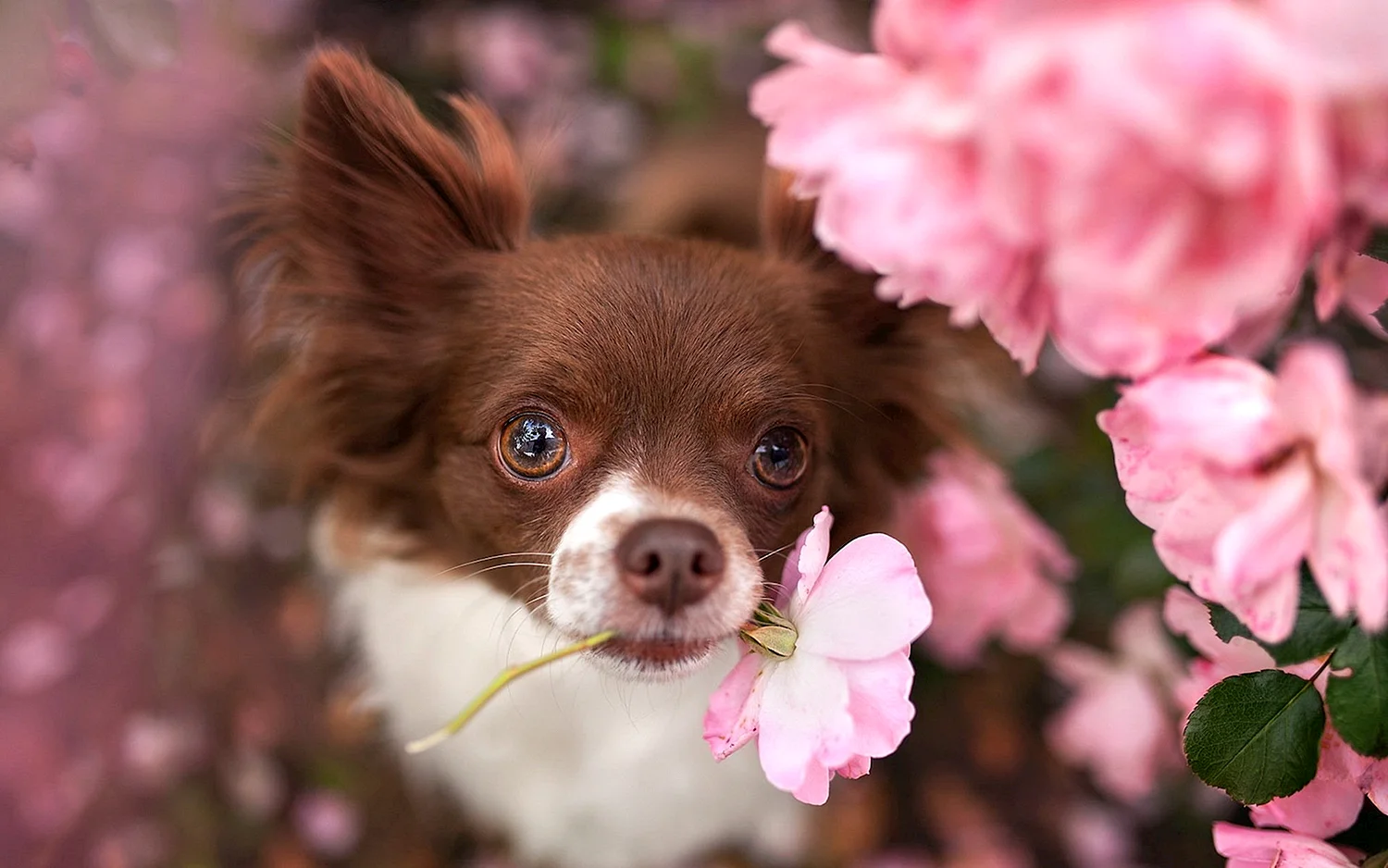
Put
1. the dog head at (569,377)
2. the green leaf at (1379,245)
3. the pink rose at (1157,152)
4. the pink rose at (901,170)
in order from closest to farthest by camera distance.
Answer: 1. the pink rose at (1157,152)
2. the pink rose at (901,170)
3. the green leaf at (1379,245)
4. the dog head at (569,377)

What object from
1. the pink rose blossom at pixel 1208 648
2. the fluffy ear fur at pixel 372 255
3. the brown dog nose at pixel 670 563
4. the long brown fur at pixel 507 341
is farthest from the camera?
the fluffy ear fur at pixel 372 255

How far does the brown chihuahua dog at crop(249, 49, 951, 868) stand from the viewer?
1385 millimetres

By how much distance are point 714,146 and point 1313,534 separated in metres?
2.36

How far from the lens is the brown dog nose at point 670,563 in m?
1.23

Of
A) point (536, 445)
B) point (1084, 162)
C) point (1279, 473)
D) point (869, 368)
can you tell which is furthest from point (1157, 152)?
point (869, 368)

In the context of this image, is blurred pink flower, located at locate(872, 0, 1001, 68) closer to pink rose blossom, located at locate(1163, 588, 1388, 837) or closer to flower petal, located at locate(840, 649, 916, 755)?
flower petal, located at locate(840, 649, 916, 755)

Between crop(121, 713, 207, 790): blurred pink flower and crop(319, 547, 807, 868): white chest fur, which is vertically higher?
crop(319, 547, 807, 868): white chest fur

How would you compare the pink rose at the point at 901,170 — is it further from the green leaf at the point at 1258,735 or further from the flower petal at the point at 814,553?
the green leaf at the point at 1258,735

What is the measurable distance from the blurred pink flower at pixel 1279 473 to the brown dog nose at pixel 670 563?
1.94ft

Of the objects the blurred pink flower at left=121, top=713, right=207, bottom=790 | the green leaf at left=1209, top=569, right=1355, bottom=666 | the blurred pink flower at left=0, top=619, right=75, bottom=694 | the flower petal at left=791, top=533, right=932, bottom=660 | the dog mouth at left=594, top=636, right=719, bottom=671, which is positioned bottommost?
the blurred pink flower at left=121, top=713, right=207, bottom=790

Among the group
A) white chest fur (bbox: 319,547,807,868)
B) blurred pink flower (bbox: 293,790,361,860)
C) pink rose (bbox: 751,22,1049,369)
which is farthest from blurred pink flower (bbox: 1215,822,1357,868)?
blurred pink flower (bbox: 293,790,361,860)

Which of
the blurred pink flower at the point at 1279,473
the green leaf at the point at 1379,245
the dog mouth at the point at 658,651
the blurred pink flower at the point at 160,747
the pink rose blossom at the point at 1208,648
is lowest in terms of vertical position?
the blurred pink flower at the point at 160,747

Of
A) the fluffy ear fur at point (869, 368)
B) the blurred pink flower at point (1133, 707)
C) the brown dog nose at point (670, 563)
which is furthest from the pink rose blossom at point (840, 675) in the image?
the blurred pink flower at point (1133, 707)

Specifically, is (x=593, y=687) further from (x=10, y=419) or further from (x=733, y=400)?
(x=10, y=419)
